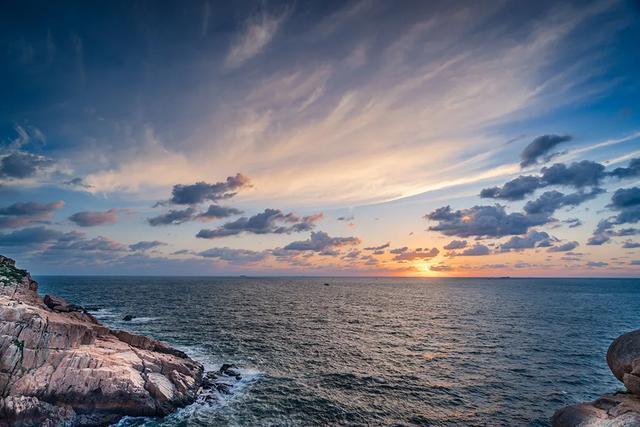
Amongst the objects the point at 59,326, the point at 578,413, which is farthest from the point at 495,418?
the point at 59,326

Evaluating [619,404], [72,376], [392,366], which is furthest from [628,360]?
[72,376]

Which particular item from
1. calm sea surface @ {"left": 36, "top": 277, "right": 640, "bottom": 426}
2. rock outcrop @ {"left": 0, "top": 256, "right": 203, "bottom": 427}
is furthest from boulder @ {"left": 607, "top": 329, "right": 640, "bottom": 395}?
rock outcrop @ {"left": 0, "top": 256, "right": 203, "bottom": 427}

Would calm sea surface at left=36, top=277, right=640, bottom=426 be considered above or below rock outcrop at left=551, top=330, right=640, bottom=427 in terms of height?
below

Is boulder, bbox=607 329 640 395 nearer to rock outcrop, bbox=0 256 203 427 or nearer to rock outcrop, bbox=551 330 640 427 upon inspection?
rock outcrop, bbox=551 330 640 427

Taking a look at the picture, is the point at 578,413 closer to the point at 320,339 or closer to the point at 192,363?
the point at 192,363

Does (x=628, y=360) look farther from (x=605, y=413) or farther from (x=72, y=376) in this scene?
(x=72, y=376)

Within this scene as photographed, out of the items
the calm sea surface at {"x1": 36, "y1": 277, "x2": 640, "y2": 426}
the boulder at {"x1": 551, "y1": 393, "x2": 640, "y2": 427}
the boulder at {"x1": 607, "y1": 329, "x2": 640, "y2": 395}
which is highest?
the boulder at {"x1": 607, "y1": 329, "x2": 640, "y2": 395}
